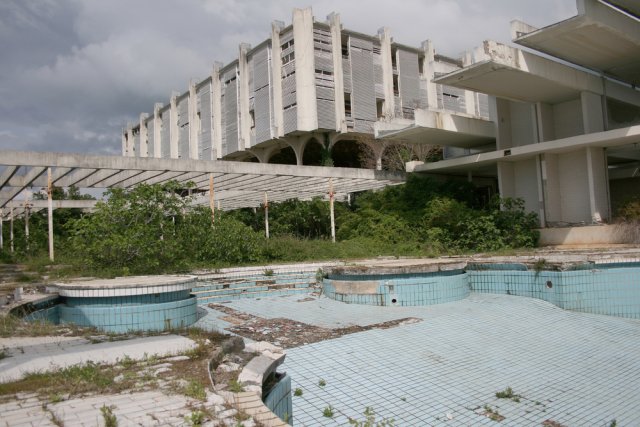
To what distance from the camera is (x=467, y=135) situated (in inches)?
727

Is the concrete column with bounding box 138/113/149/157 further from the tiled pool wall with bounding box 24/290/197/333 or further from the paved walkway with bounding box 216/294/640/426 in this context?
the paved walkway with bounding box 216/294/640/426

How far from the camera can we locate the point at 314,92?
90.8ft

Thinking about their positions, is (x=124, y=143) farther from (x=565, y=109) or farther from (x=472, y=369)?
(x=472, y=369)

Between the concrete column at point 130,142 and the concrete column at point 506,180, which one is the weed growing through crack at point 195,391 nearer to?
the concrete column at point 506,180

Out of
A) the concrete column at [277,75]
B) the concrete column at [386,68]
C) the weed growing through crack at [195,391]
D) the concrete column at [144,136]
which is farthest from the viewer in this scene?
the concrete column at [144,136]

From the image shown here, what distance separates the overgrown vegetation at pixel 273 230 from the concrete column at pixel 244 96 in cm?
1083

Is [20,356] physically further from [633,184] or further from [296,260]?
[633,184]

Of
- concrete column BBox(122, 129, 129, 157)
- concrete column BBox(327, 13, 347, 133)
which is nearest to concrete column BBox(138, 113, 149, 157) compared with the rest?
concrete column BBox(122, 129, 129, 157)

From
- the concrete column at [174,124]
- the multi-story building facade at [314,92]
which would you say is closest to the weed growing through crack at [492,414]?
the multi-story building facade at [314,92]

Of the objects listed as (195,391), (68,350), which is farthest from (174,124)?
(195,391)

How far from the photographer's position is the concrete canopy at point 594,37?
12492 mm

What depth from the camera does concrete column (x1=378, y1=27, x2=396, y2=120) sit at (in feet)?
101

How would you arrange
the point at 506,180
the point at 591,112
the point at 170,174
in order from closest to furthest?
the point at 170,174, the point at 591,112, the point at 506,180

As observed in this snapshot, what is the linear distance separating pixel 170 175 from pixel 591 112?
14.6 meters
